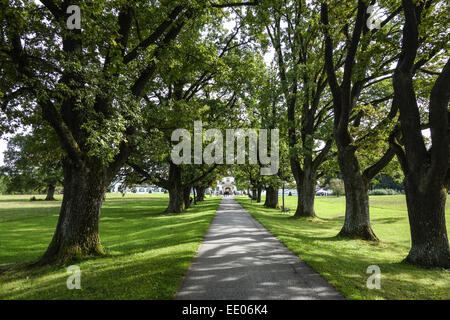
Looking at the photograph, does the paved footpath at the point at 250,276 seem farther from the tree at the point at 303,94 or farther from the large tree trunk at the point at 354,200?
the tree at the point at 303,94

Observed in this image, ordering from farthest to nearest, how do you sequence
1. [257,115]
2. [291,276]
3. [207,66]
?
1. [257,115]
2. [207,66]
3. [291,276]

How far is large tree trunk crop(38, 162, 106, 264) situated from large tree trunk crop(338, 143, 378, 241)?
11.0 metres

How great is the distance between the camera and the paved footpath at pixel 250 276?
4.54 meters

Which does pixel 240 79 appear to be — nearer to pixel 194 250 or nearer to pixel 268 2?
pixel 268 2

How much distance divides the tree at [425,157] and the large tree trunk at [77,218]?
1009cm

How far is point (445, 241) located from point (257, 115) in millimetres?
17645

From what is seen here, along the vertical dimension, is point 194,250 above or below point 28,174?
below

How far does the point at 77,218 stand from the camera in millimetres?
7383

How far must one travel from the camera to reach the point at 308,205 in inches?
794

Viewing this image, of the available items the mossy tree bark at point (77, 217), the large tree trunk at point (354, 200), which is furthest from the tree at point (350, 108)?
the mossy tree bark at point (77, 217)

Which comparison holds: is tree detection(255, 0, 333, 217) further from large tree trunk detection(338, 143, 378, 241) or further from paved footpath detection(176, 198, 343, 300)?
paved footpath detection(176, 198, 343, 300)

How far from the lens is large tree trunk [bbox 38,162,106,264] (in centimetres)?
724

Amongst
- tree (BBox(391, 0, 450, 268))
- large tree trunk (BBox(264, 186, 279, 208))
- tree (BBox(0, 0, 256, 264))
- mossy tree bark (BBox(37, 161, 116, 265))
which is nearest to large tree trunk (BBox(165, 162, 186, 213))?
large tree trunk (BBox(264, 186, 279, 208))
